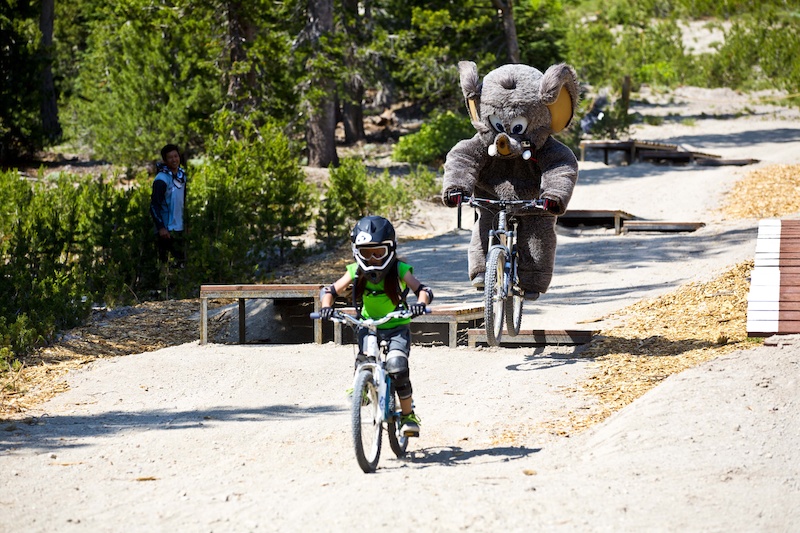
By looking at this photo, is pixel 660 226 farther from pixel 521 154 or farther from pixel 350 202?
pixel 521 154

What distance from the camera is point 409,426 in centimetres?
614

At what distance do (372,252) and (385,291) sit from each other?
27cm

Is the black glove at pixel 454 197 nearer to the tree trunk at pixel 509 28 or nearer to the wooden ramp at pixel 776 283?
the wooden ramp at pixel 776 283

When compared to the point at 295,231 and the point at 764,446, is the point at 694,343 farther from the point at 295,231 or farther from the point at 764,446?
the point at 295,231

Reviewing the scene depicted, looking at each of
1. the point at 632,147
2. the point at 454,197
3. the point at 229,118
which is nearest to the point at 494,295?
the point at 454,197

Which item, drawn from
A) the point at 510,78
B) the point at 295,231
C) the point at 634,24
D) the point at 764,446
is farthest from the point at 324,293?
the point at 634,24

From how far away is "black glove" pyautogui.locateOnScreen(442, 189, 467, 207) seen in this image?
8.44 metres

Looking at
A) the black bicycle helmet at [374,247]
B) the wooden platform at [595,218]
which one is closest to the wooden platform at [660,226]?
the wooden platform at [595,218]

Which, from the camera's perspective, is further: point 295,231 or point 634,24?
point 634,24

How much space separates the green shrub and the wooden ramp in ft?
47.9

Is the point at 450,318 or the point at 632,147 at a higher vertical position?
the point at 632,147

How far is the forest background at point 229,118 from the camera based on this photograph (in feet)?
38.1

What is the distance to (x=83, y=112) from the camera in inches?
1021

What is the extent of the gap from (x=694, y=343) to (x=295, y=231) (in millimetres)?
7451
